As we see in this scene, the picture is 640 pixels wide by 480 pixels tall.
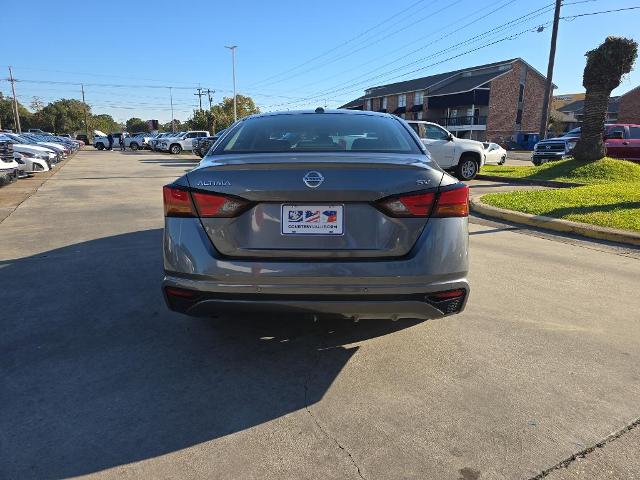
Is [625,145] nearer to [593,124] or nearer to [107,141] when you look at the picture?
[593,124]

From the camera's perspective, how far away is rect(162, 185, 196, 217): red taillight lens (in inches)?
104

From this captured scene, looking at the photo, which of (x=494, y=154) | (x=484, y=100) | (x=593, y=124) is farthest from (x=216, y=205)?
(x=484, y=100)

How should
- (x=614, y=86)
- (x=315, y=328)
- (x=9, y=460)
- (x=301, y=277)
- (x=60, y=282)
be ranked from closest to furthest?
1. (x=9, y=460)
2. (x=301, y=277)
3. (x=315, y=328)
4. (x=60, y=282)
5. (x=614, y=86)

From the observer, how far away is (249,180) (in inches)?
100

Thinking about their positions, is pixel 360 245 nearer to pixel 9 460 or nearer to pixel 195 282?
pixel 195 282

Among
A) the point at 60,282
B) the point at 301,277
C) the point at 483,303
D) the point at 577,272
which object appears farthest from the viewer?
the point at 577,272

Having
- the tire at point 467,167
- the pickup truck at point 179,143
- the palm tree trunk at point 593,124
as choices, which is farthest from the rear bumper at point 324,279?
the pickup truck at point 179,143

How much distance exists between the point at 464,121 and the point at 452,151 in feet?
152

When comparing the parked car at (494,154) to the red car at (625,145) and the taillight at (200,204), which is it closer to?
the red car at (625,145)

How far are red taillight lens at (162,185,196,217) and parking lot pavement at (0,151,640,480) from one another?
102 cm

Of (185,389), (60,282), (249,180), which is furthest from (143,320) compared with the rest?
(249,180)

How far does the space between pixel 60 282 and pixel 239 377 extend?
280cm

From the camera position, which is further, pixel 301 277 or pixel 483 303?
pixel 483 303

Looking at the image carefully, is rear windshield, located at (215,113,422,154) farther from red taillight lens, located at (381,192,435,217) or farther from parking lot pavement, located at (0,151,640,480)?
parking lot pavement, located at (0,151,640,480)
